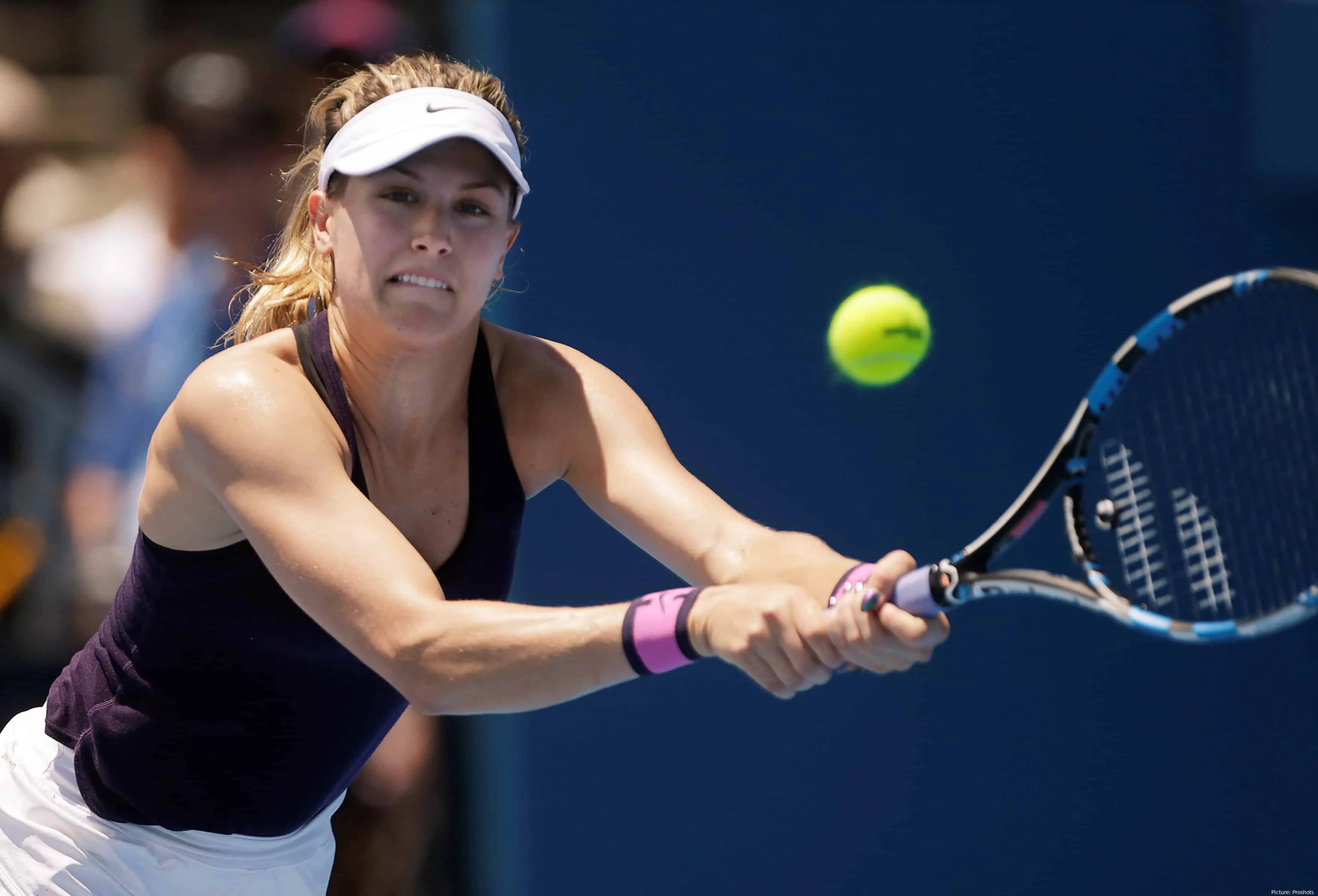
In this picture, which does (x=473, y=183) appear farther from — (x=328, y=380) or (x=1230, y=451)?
(x=1230, y=451)

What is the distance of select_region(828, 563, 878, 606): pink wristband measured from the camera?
156cm

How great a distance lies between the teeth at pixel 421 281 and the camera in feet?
5.91

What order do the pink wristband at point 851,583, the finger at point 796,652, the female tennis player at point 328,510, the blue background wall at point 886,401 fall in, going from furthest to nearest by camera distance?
the blue background wall at point 886,401, the female tennis player at point 328,510, the pink wristband at point 851,583, the finger at point 796,652

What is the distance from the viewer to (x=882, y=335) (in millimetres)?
3203

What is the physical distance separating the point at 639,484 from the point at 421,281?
14.6 inches

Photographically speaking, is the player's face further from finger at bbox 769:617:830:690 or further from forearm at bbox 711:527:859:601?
finger at bbox 769:617:830:690

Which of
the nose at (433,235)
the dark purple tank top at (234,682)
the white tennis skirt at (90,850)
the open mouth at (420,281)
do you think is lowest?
the white tennis skirt at (90,850)

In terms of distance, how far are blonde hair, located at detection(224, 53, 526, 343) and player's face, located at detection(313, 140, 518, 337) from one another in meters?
0.10

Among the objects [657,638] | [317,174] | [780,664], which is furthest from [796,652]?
[317,174]

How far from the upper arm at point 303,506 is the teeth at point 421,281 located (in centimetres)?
18

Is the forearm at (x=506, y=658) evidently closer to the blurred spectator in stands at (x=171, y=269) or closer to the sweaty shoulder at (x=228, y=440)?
the sweaty shoulder at (x=228, y=440)

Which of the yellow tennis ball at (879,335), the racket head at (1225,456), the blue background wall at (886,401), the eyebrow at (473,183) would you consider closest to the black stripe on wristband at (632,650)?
the eyebrow at (473,183)

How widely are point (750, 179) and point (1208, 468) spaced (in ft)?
3.64

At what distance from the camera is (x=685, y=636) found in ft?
4.88
